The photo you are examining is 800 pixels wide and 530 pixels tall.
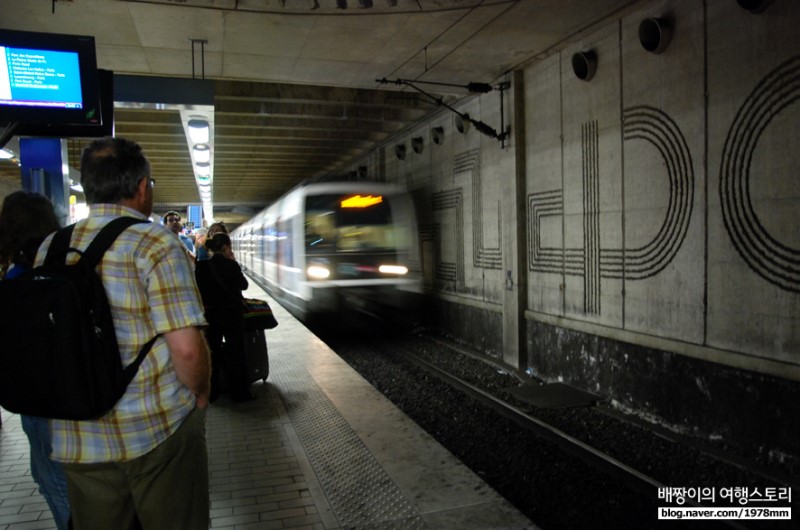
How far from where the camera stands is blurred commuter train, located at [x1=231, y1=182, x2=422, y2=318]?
1068cm

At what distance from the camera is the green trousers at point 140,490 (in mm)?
1865

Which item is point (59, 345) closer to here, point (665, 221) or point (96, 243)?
point (96, 243)

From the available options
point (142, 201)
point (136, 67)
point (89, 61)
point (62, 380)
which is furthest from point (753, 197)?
point (136, 67)

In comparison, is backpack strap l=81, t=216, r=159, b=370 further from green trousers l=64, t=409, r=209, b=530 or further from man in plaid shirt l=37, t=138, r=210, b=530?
green trousers l=64, t=409, r=209, b=530

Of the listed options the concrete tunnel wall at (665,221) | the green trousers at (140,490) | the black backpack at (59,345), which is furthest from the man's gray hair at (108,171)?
the concrete tunnel wall at (665,221)

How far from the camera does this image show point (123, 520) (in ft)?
6.25

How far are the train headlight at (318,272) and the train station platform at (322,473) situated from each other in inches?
190

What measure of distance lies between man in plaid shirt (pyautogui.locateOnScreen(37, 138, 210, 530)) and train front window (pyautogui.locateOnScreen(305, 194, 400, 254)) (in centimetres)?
880

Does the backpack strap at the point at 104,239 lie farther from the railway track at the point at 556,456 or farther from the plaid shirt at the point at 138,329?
the railway track at the point at 556,456

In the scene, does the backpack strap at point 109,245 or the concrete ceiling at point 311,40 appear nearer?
the backpack strap at point 109,245

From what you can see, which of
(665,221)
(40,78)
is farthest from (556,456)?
(40,78)

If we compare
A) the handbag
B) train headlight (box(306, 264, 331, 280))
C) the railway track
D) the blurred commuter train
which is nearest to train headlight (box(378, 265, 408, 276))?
the blurred commuter train

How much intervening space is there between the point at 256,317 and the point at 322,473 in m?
2.60

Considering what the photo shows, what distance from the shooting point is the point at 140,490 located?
1885mm
